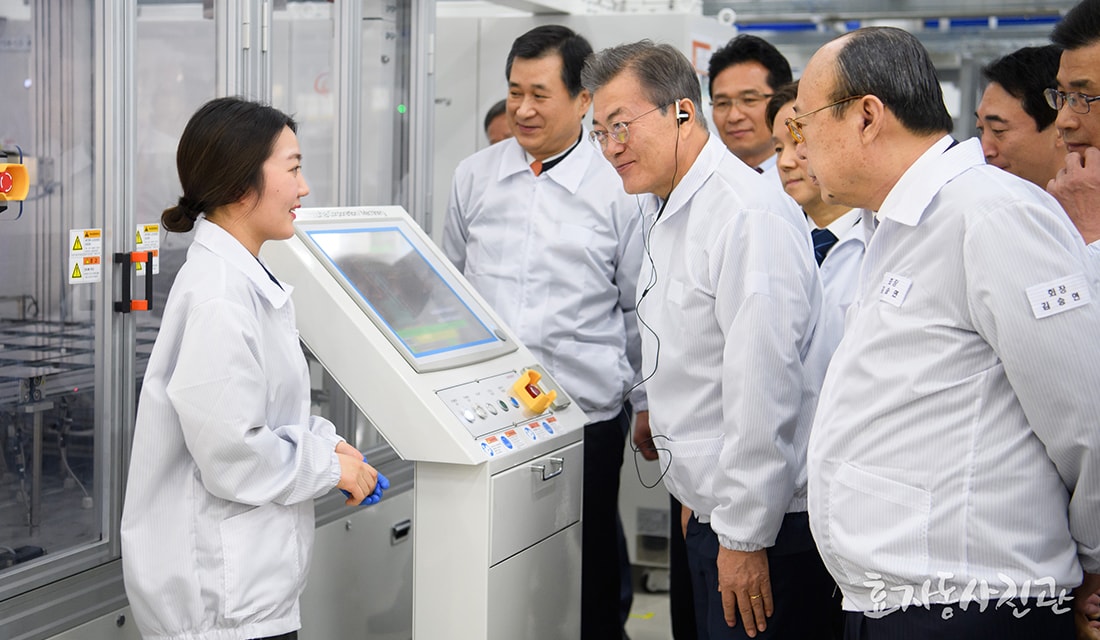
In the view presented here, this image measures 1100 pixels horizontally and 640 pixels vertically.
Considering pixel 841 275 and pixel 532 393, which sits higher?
pixel 841 275

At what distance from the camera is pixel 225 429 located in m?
1.70

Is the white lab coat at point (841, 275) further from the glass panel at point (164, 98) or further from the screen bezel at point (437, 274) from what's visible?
the glass panel at point (164, 98)

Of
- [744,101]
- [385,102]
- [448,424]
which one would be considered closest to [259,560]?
[448,424]

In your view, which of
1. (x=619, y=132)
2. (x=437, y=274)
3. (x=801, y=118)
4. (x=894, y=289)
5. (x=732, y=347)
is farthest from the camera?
(x=437, y=274)

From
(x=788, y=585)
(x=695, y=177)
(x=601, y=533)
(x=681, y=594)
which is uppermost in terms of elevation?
(x=695, y=177)

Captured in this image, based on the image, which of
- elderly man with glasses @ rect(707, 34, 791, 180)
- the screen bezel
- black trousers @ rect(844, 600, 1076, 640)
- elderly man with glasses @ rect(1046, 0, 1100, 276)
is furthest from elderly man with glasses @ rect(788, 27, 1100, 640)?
elderly man with glasses @ rect(707, 34, 791, 180)

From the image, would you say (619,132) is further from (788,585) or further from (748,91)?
(748,91)

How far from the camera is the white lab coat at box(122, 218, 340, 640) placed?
171cm

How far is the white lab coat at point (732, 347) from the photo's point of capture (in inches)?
76.5

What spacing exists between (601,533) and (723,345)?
3.46ft

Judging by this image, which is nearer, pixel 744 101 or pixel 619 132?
pixel 619 132

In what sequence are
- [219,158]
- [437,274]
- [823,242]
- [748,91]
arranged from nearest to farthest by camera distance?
1. [219,158]
2. [437,274]
3. [823,242]
4. [748,91]

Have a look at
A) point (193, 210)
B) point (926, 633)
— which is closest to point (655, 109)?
point (193, 210)

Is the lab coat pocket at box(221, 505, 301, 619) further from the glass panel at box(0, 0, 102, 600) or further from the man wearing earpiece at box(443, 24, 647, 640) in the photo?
the man wearing earpiece at box(443, 24, 647, 640)
